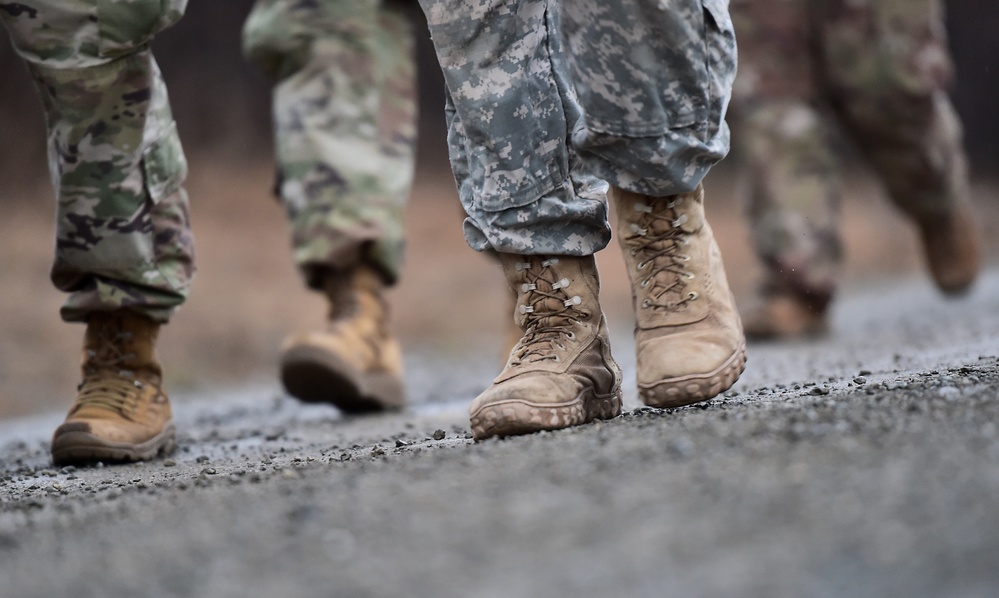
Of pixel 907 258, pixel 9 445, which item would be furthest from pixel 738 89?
pixel 907 258

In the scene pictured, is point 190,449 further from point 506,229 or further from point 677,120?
point 677,120


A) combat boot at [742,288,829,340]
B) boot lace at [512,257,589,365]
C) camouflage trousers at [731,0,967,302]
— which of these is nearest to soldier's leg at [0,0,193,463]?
boot lace at [512,257,589,365]

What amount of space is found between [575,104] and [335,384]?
110 cm

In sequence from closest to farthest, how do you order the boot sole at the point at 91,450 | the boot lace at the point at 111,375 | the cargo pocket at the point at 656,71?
the cargo pocket at the point at 656,71, the boot sole at the point at 91,450, the boot lace at the point at 111,375

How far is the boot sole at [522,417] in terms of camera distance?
1.60 m

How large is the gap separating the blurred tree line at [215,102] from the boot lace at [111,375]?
3117 mm

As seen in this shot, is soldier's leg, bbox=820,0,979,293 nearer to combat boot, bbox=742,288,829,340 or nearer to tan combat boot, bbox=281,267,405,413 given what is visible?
combat boot, bbox=742,288,829,340

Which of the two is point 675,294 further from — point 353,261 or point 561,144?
point 353,261

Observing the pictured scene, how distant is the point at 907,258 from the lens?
862 cm

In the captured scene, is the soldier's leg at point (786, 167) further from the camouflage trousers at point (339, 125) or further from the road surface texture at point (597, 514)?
the road surface texture at point (597, 514)

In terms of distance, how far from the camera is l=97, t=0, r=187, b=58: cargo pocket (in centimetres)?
189

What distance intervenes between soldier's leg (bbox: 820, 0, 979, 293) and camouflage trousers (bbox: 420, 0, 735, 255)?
94.4 inches

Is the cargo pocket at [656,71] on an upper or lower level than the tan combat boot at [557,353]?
upper

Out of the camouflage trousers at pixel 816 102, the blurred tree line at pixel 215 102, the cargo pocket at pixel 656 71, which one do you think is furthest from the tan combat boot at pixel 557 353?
the blurred tree line at pixel 215 102
